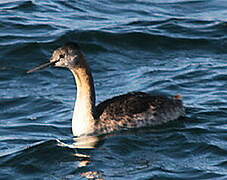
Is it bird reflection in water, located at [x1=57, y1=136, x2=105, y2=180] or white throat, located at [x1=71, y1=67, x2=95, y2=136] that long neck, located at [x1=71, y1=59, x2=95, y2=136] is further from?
bird reflection in water, located at [x1=57, y1=136, x2=105, y2=180]

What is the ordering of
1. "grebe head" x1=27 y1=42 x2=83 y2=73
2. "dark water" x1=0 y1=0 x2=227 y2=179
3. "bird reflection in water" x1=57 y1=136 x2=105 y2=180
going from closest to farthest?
"bird reflection in water" x1=57 y1=136 x2=105 y2=180
"dark water" x1=0 y1=0 x2=227 y2=179
"grebe head" x1=27 y1=42 x2=83 y2=73

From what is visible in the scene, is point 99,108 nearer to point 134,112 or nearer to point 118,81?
point 134,112

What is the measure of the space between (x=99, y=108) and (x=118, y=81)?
2.48 metres

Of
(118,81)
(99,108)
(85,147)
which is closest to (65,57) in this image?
(99,108)

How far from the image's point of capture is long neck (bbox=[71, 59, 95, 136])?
11.4m

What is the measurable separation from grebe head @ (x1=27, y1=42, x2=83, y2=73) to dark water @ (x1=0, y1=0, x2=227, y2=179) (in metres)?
1.12

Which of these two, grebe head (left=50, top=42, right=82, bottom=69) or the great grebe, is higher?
grebe head (left=50, top=42, right=82, bottom=69)

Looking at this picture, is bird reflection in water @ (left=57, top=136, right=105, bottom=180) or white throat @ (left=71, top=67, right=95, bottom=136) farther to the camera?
white throat @ (left=71, top=67, right=95, bottom=136)

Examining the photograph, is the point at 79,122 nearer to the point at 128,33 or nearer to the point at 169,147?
the point at 169,147

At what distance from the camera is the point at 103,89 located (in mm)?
13859

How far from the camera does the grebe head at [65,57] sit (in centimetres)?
1112

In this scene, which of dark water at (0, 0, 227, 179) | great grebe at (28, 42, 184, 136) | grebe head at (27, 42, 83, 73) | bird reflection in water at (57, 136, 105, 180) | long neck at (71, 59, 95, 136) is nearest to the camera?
bird reflection in water at (57, 136, 105, 180)

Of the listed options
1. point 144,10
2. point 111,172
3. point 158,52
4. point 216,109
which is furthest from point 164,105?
point 144,10

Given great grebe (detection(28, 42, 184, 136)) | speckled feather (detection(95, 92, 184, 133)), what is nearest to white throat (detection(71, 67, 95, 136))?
great grebe (detection(28, 42, 184, 136))
